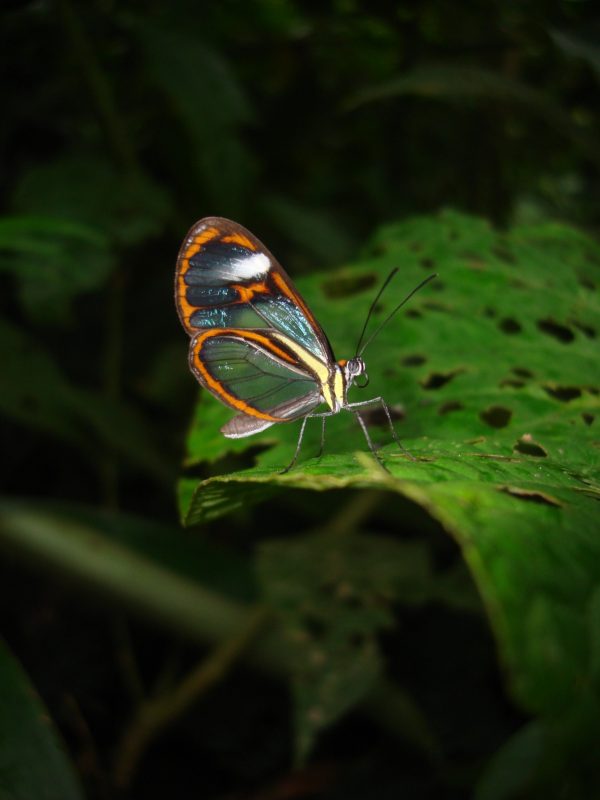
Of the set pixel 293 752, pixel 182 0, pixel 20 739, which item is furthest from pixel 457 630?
pixel 182 0

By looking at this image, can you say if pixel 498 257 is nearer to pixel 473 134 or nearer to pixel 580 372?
pixel 580 372

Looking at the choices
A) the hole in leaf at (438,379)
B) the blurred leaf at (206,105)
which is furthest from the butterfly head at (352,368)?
the blurred leaf at (206,105)

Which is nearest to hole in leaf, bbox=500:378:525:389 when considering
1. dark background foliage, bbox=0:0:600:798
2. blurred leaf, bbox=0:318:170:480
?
dark background foliage, bbox=0:0:600:798

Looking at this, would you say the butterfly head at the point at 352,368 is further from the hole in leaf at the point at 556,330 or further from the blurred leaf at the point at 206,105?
the blurred leaf at the point at 206,105

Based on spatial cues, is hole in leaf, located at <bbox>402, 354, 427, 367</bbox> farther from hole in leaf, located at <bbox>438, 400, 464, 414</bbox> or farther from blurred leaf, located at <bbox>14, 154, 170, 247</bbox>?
blurred leaf, located at <bbox>14, 154, 170, 247</bbox>

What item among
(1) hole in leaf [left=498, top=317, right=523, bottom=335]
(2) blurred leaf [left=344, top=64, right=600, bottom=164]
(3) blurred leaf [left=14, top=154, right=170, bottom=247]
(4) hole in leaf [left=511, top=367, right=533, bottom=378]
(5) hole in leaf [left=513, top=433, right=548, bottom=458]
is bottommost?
(5) hole in leaf [left=513, top=433, right=548, bottom=458]

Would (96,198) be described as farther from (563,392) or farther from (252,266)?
(563,392)
